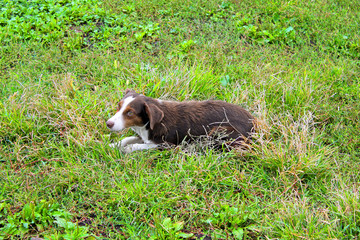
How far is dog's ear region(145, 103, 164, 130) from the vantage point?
11.6 feet

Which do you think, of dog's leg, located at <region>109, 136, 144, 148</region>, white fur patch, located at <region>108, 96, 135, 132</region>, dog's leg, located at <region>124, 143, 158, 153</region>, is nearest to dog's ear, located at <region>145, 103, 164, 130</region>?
white fur patch, located at <region>108, 96, 135, 132</region>

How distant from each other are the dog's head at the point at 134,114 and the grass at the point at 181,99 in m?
0.31

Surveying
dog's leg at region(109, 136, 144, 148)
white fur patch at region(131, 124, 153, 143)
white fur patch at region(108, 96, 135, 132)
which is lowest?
dog's leg at region(109, 136, 144, 148)

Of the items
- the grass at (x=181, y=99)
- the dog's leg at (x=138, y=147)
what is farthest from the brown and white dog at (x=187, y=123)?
the grass at (x=181, y=99)

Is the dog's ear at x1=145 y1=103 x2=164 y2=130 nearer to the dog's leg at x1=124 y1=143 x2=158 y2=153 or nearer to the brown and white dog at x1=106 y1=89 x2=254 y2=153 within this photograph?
the brown and white dog at x1=106 y1=89 x2=254 y2=153

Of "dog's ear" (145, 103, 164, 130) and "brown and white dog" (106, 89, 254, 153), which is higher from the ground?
"dog's ear" (145, 103, 164, 130)

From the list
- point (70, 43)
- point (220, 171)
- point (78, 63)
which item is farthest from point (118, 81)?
point (220, 171)

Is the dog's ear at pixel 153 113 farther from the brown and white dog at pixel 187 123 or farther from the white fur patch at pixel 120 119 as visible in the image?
the white fur patch at pixel 120 119

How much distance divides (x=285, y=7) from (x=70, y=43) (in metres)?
4.06

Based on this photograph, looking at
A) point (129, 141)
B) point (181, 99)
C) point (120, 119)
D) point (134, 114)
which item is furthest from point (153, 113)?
point (181, 99)

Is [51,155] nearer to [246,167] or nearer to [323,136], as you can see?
[246,167]

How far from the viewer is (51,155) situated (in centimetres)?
368

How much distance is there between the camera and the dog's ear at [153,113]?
3531 millimetres

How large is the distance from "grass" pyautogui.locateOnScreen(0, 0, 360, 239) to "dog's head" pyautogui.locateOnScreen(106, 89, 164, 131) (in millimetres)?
313
